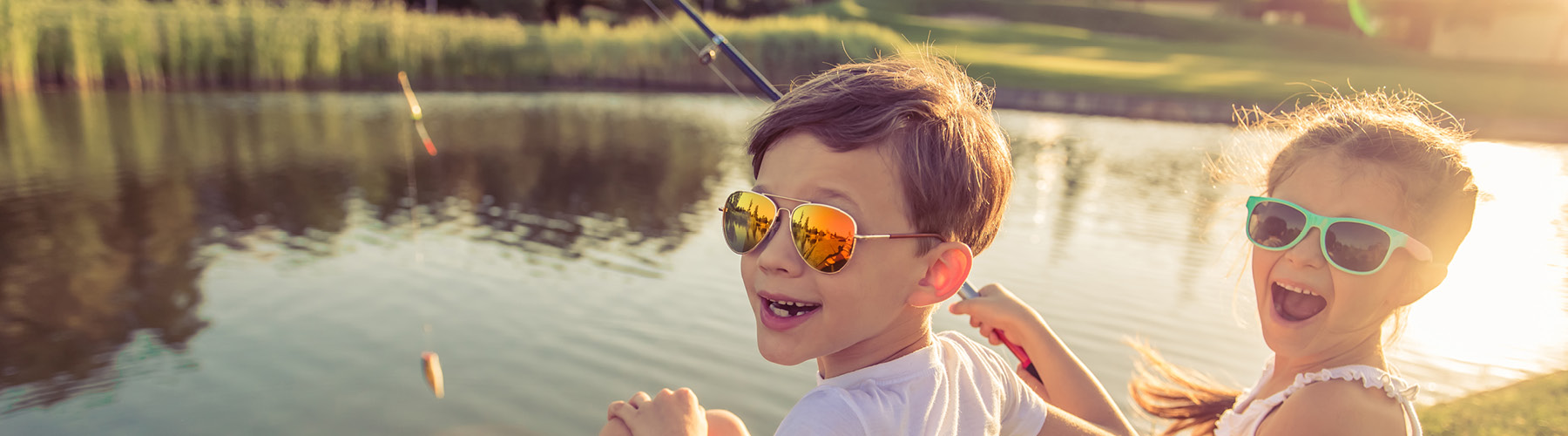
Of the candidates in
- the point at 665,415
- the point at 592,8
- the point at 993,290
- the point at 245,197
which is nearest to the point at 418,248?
the point at 245,197

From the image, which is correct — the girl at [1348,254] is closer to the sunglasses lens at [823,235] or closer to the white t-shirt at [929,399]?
the white t-shirt at [929,399]

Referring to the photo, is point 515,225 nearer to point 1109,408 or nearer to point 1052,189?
point 1052,189

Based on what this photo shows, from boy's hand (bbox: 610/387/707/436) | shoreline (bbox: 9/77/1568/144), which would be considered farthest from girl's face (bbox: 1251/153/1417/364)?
shoreline (bbox: 9/77/1568/144)

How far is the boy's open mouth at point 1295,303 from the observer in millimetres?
1761

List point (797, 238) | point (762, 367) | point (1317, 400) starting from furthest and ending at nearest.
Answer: point (762, 367) < point (1317, 400) < point (797, 238)

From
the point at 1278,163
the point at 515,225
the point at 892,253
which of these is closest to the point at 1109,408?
the point at 1278,163

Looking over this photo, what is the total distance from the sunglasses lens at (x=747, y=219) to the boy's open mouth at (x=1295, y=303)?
1.07m

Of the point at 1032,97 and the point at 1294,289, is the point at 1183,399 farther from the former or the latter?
the point at 1032,97

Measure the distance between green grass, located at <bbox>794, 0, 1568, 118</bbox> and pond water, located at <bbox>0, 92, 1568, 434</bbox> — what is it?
5.77 meters

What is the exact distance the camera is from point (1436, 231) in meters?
1.67

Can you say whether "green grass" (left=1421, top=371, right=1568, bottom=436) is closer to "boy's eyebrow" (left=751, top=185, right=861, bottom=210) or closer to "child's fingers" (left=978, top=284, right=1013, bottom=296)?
"child's fingers" (left=978, top=284, right=1013, bottom=296)

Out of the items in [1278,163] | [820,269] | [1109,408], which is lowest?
[1109,408]

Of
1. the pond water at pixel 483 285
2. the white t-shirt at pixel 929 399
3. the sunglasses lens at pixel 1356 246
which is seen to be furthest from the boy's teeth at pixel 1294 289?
the white t-shirt at pixel 929 399

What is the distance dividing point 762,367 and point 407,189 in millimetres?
5998
